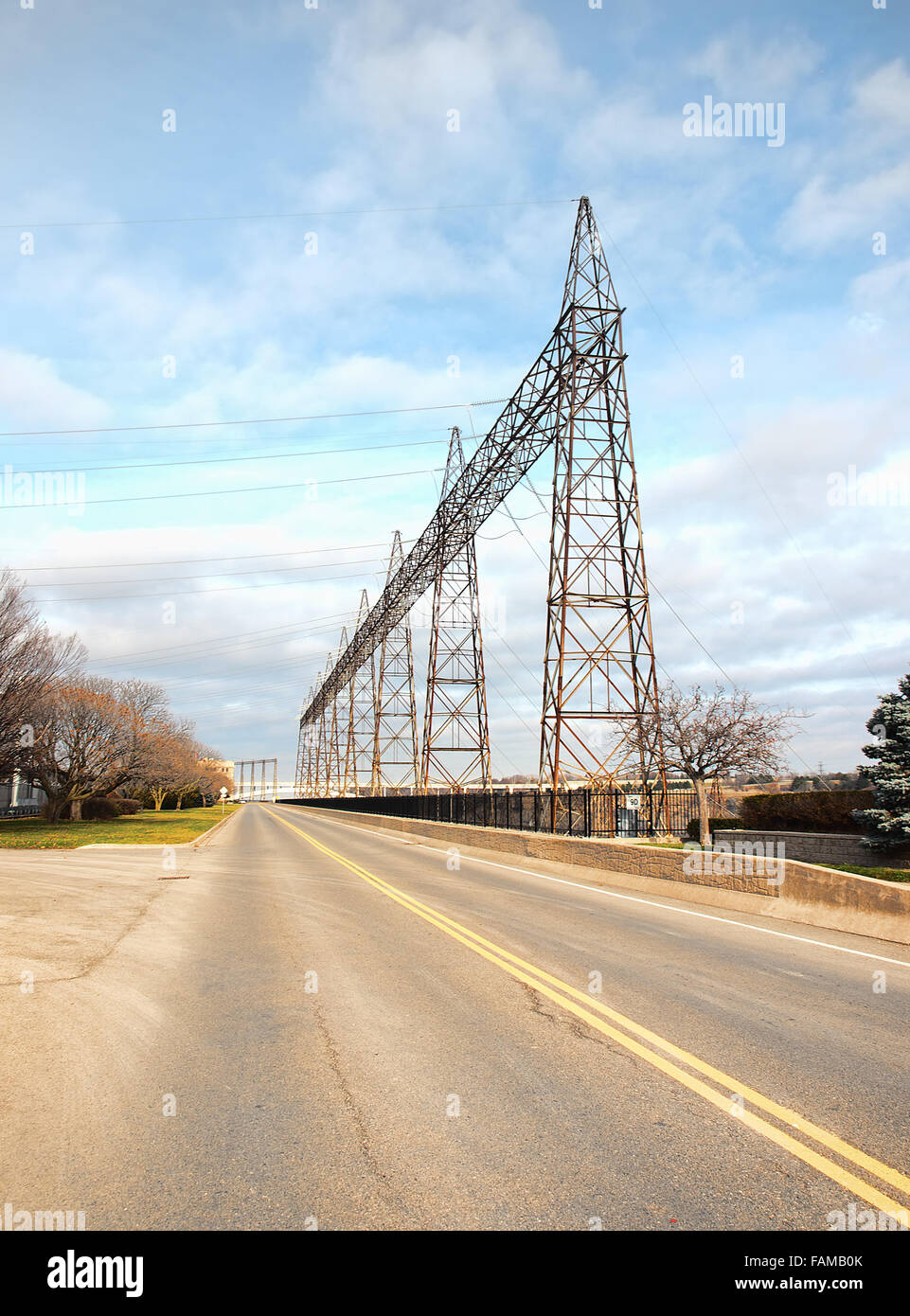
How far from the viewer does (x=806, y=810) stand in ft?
85.3

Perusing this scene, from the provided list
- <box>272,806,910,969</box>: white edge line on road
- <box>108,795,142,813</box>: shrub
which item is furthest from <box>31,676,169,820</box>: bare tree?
<box>272,806,910,969</box>: white edge line on road

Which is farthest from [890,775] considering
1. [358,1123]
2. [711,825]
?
[358,1123]

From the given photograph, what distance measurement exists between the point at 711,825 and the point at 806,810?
15.8 feet

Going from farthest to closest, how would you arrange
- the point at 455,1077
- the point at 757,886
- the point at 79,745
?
the point at 79,745 < the point at 757,886 < the point at 455,1077

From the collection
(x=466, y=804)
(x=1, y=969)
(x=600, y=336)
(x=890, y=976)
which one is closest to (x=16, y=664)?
(x=466, y=804)

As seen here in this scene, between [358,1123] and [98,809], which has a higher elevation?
[358,1123]

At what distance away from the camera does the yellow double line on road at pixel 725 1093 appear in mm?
3807

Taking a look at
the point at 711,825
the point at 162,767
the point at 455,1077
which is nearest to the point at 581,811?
the point at 711,825

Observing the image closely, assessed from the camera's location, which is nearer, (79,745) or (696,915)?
(696,915)

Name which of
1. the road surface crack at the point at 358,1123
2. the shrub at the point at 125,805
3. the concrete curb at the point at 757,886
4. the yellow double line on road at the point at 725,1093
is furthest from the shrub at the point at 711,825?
the shrub at the point at 125,805

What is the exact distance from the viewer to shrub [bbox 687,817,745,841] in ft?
96.6

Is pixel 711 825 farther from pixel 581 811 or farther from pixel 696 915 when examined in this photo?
pixel 696 915

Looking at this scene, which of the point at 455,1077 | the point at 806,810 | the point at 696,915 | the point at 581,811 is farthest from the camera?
the point at 806,810

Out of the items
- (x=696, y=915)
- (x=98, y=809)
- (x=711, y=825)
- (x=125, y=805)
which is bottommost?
(x=125, y=805)
